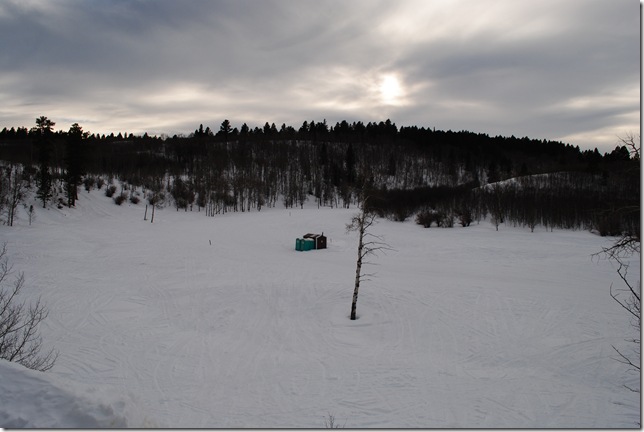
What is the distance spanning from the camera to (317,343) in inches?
619

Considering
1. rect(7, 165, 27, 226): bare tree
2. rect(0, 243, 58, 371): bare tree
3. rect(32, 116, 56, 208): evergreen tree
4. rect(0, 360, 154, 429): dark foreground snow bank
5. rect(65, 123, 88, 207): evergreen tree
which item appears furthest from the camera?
rect(65, 123, 88, 207): evergreen tree

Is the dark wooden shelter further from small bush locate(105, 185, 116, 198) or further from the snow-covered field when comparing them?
small bush locate(105, 185, 116, 198)

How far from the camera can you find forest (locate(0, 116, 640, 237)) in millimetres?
52062

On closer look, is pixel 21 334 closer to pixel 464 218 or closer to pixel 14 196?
pixel 14 196

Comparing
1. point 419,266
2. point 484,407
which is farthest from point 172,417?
point 419,266

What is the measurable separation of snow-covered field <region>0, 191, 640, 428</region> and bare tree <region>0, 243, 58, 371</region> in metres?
0.60

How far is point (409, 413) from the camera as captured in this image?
34.7 feet

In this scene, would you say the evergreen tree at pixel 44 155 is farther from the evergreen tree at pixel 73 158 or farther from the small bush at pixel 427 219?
the small bush at pixel 427 219

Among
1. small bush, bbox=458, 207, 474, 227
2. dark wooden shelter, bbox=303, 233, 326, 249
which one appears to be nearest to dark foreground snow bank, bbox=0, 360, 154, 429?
dark wooden shelter, bbox=303, 233, 326, 249

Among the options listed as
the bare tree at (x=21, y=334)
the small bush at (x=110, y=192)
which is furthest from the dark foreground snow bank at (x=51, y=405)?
the small bush at (x=110, y=192)

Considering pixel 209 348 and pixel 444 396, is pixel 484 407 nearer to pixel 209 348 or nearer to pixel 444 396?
pixel 444 396

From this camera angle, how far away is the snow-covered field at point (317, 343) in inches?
404

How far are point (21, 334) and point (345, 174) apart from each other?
325 feet

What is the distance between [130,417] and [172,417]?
14.3 ft
